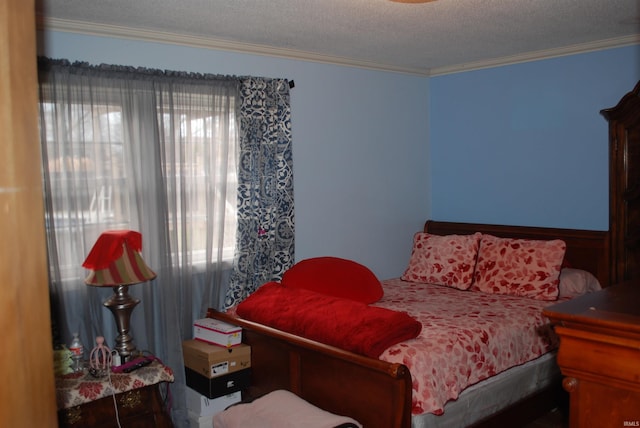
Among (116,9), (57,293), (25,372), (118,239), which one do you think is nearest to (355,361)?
(118,239)

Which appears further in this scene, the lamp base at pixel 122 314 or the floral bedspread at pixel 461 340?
the lamp base at pixel 122 314

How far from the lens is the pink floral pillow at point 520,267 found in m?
3.65

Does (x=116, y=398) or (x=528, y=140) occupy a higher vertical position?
(x=528, y=140)

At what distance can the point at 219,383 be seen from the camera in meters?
3.14

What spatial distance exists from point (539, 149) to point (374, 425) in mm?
2662

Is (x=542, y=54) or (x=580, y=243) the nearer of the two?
(x=580, y=243)

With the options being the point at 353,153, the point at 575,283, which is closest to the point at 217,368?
the point at 353,153

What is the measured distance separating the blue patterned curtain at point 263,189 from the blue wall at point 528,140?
166 centimetres

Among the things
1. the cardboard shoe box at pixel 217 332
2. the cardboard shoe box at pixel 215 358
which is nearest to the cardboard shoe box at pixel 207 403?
the cardboard shoe box at pixel 215 358

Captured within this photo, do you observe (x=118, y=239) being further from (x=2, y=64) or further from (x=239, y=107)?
(x=2, y=64)

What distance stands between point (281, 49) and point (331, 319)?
198cm

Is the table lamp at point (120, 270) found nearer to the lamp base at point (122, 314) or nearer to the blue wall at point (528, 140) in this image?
the lamp base at point (122, 314)

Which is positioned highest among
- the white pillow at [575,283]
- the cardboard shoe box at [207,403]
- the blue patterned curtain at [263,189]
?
the blue patterned curtain at [263,189]

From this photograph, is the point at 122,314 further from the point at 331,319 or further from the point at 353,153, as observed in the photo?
the point at 353,153
